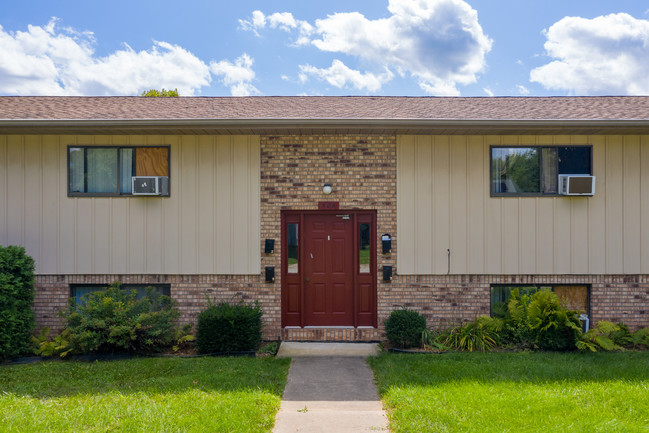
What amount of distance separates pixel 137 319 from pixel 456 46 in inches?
433

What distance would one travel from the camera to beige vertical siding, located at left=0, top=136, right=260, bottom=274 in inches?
309

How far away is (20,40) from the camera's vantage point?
557 inches

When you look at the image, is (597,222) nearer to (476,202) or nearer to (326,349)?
(476,202)

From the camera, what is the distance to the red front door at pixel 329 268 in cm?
807

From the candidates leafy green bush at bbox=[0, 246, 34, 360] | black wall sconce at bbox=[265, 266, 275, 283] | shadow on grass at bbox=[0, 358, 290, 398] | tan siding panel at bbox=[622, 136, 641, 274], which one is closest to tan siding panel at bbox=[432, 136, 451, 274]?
black wall sconce at bbox=[265, 266, 275, 283]

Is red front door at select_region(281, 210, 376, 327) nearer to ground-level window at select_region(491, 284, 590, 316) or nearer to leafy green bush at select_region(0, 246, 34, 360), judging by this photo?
ground-level window at select_region(491, 284, 590, 316)

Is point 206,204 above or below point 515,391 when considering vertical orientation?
above

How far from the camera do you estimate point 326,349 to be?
7492mm

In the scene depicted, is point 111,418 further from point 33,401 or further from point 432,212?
point 432,212

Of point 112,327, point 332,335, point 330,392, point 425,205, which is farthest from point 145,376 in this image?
point 425,205

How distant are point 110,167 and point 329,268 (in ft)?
13.6

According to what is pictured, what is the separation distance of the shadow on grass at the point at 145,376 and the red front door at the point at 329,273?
1.52 metres

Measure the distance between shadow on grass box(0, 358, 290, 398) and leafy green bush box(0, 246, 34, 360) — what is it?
0.52 m

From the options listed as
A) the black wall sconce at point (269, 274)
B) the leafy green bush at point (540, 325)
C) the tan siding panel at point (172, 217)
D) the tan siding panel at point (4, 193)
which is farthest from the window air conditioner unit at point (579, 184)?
the tan siding panel at point (4, 193)
